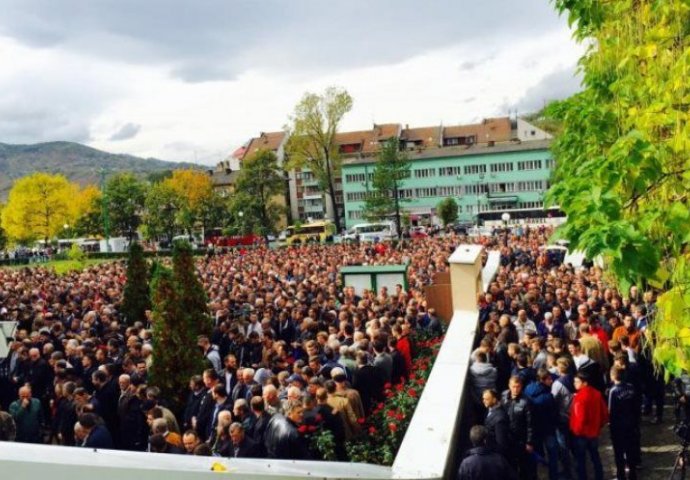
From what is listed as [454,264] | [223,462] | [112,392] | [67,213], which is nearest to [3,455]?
[223,462]

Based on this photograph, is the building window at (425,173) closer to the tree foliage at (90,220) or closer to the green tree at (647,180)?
the tree foliage at (90,220)

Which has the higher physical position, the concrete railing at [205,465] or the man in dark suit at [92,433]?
the concrete railing at [205,465]

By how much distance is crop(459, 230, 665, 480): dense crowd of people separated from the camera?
7086mm

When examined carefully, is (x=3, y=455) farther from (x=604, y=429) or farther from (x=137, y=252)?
(x=137, y=252)

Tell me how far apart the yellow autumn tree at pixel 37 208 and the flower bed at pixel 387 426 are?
230 ft

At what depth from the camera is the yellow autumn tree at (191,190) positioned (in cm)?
7506

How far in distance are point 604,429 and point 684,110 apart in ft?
20.5

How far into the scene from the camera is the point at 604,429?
966cm

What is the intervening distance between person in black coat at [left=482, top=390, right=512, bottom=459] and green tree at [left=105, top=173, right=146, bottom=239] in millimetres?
73658

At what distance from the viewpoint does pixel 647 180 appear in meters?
4.55

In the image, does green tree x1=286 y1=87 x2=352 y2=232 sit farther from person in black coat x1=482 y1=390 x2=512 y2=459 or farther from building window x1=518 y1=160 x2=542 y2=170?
person in black coat x1=482 y1=390 x2=512 y2=459

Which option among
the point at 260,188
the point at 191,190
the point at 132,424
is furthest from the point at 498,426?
the point at 191,190

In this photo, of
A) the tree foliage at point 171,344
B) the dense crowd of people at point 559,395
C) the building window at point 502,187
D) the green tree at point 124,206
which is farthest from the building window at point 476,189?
the tree foliage at point 171,344

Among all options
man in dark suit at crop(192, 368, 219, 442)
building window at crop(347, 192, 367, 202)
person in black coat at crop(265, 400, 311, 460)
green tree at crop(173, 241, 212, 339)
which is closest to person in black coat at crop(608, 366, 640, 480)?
person in black coat at crop(265, 400, 311, 460)
